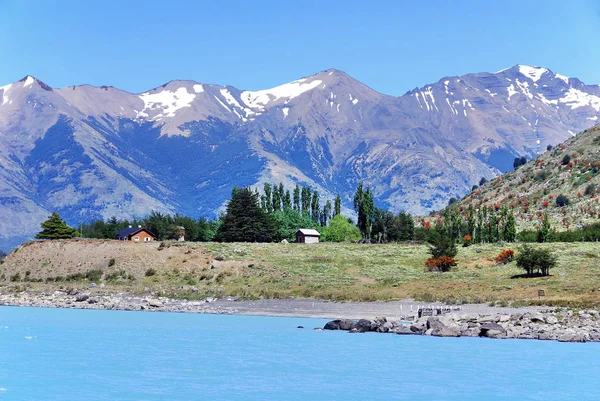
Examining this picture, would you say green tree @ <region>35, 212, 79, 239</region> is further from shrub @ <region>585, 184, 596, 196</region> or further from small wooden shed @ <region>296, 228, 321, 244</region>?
shrub @ <region>585, 184, 596, 196</region>

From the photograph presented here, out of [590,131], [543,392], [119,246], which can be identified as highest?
[590,131]

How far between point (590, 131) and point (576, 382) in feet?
519

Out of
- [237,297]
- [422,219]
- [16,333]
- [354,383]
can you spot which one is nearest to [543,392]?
[354,383]

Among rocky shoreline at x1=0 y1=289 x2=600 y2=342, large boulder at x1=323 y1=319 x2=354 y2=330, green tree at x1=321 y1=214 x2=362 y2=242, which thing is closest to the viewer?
rocky shoreline at x1=0 y1=289 x2=600 y2=342

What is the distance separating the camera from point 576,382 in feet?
128

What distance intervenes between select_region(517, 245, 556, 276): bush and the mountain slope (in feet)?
180

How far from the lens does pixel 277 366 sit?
43781 millimetres

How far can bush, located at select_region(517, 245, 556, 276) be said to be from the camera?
79688 mm

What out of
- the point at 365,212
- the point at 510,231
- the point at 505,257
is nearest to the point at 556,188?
the point at 510,231

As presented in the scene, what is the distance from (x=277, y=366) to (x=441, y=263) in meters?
49.5

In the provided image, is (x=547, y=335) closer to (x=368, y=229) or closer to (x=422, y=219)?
(x=368, y=229)

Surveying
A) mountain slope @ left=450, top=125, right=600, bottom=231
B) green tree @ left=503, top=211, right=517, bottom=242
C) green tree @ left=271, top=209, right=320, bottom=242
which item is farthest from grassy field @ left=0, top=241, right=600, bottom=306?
mountain slope @ left=450, top=125, right=600, bottom=231

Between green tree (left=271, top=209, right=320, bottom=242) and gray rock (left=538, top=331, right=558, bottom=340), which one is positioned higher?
green tree (left=271, top=209, right=320, bottom=242)

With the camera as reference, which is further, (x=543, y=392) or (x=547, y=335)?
(x=547, y=335)
